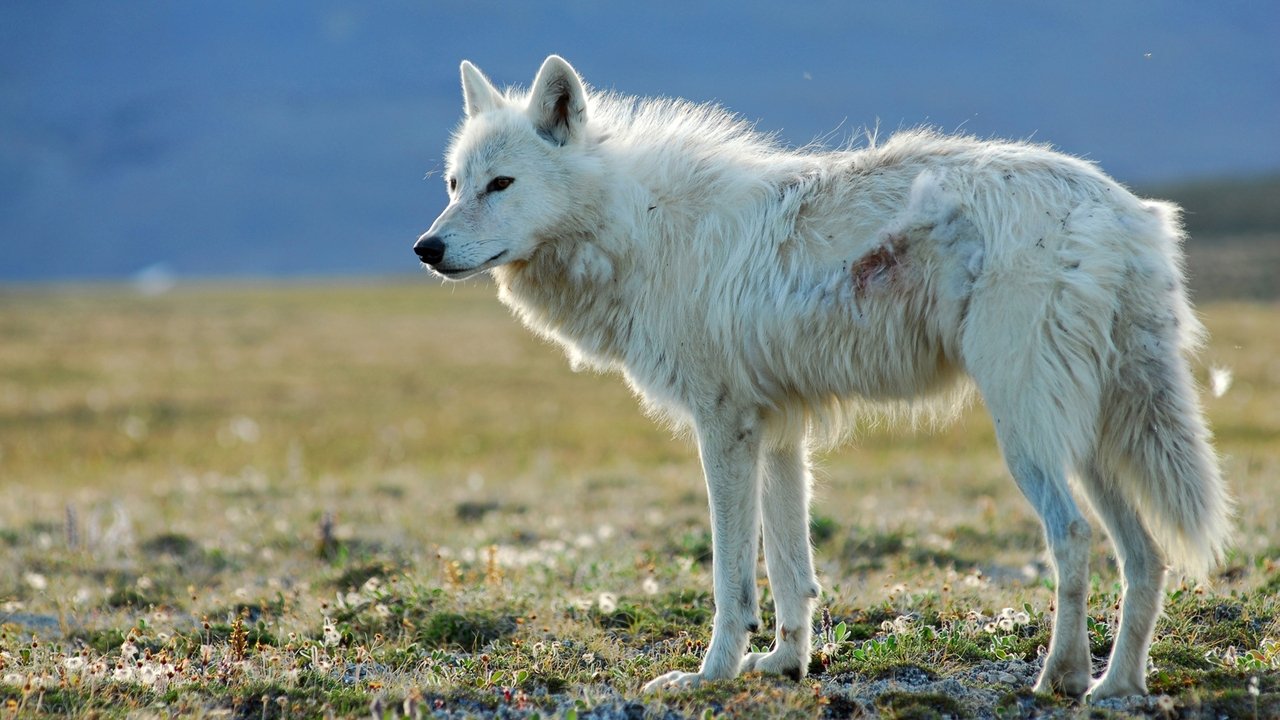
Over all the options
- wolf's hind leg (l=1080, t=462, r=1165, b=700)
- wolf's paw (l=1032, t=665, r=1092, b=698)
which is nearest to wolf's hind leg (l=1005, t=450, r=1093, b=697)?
wolf's paw (l=1032, t=665, r=1092, b=698)

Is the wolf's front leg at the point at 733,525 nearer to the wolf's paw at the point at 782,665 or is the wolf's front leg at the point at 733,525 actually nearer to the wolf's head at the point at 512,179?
the wolf's paw at the point at 782,665

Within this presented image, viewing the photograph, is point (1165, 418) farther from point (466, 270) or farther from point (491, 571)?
point (491, 571)

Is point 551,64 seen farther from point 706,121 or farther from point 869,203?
point 869,203

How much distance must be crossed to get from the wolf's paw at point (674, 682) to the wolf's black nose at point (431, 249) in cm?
256

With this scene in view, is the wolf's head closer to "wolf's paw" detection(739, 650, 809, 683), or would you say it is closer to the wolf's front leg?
the wolf's front leg

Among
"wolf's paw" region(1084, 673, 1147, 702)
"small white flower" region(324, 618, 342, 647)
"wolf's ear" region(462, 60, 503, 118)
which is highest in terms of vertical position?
"wolf's ear" region(462, 60, 503, 118)

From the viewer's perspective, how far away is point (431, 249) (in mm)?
6199

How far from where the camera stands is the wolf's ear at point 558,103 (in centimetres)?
651

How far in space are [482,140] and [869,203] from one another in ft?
Result: 7.59

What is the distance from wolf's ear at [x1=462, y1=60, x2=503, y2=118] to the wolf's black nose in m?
1.15

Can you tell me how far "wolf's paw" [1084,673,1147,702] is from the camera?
17.5 feet

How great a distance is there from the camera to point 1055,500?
5.25 metres

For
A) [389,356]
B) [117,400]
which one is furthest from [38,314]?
[117,400]

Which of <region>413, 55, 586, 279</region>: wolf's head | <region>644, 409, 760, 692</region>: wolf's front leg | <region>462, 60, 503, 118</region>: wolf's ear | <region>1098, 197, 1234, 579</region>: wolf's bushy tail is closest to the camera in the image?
<region>1098, 197, 1234, 579</region>: wolf's bushy tail
